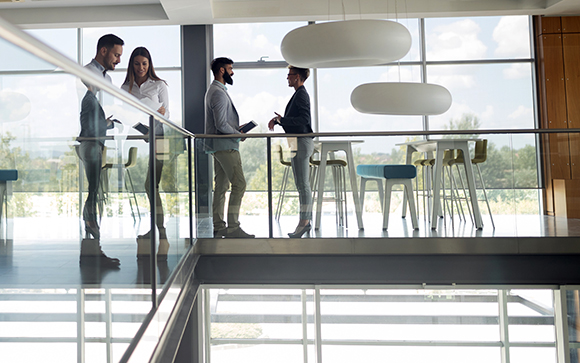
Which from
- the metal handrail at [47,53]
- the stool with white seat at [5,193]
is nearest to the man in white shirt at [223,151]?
the metal handrail at [47,53]

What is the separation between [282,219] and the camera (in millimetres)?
4113

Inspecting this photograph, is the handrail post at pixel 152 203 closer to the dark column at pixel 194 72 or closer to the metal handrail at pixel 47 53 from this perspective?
the metal handrail at pixel 47 53

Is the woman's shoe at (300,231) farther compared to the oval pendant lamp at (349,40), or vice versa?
the woman's shoe at (300,231)

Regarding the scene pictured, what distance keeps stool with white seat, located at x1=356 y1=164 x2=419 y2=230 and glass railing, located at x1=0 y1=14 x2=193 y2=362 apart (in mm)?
2503

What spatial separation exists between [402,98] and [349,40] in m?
0.64

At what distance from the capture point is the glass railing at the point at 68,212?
33.0 inches

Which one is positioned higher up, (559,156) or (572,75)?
(572,75)

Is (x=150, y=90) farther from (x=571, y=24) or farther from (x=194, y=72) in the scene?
(x=571, y=24)

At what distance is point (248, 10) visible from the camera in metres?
6.43

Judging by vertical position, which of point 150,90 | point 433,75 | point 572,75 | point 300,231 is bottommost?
point 300,231

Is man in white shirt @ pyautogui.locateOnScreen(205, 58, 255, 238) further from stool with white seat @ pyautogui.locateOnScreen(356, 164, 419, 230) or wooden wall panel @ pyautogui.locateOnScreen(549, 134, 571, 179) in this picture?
wooden wall panel @ pyautogui.locateOnScreen(549, 134, 571, 179)

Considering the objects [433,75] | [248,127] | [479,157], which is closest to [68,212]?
[248,127]

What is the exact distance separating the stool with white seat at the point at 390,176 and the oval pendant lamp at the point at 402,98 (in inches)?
42.6

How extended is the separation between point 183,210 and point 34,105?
2.39 metres
